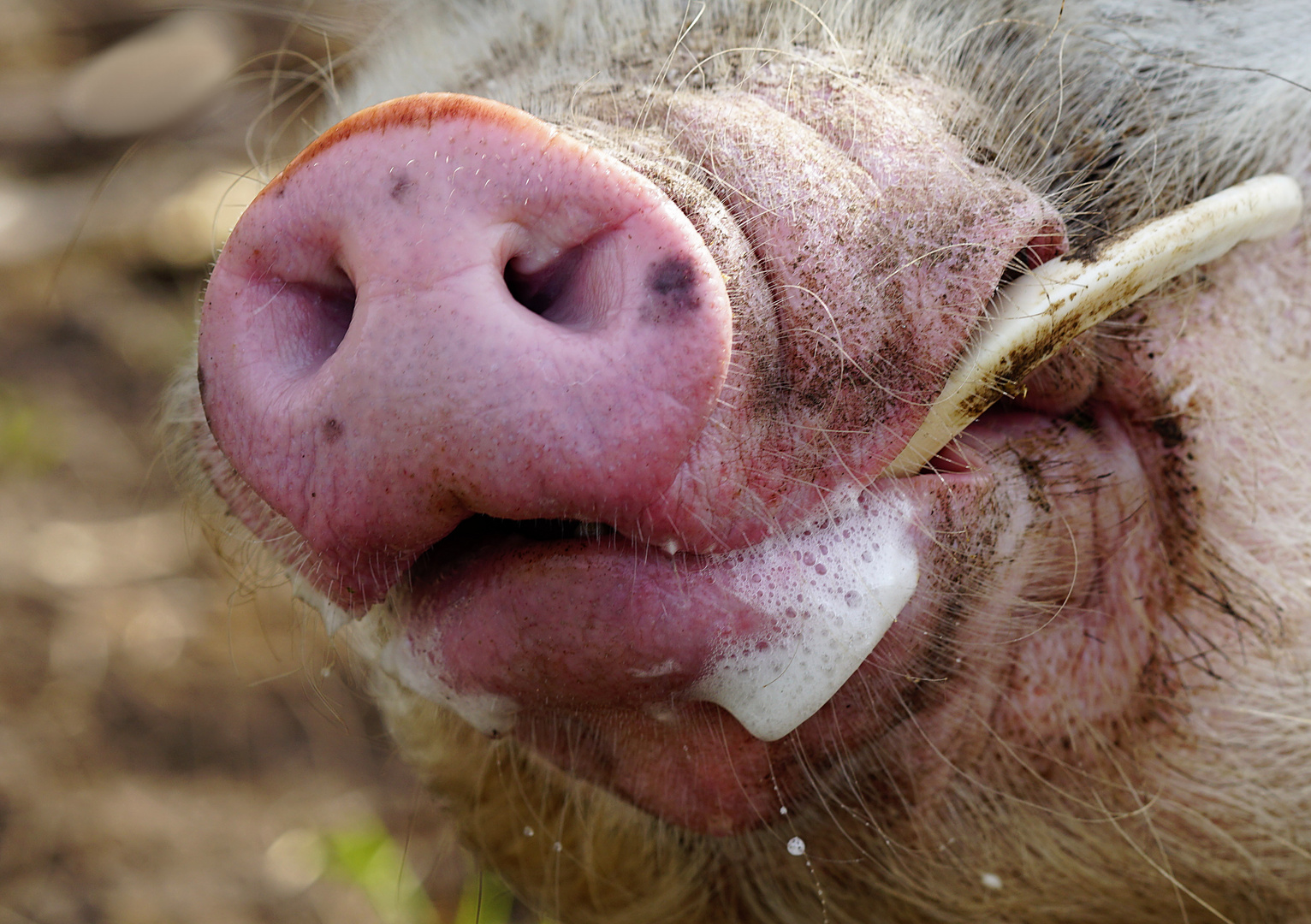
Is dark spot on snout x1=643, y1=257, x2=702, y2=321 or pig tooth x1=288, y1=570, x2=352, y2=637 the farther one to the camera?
pig tooth x1=288, y1=570, x2=352, y2=637

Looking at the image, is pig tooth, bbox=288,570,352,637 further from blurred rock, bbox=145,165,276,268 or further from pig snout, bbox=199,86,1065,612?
blurred rock, bbox=145,165,276,268

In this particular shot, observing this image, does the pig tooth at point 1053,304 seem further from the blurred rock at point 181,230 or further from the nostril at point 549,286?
the blurred rock at point 181,230

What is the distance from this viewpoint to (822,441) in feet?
3.34

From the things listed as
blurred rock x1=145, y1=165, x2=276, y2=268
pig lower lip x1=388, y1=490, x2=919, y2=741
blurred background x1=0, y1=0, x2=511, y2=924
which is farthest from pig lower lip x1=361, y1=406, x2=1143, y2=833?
blurred rock x1=145, y1=165, x2=276, y2=268

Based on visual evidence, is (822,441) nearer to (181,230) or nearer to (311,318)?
(311,318)

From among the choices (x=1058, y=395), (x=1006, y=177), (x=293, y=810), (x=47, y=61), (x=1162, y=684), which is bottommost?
(x=293, y=810)

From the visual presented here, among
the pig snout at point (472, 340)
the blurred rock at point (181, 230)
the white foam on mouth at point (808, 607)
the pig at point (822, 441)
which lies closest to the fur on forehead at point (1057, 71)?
the pig at point (822, 441)

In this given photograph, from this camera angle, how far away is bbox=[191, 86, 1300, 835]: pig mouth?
0.93 meters

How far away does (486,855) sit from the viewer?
1796mm

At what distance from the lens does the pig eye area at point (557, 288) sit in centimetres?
96

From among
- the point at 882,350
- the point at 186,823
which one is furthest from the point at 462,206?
the point at 186,823

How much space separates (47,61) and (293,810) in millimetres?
3052

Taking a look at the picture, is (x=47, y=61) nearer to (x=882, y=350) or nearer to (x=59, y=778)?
(x=59, y=778)

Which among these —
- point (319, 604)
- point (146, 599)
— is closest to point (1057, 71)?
Answer: point (319, 604)
